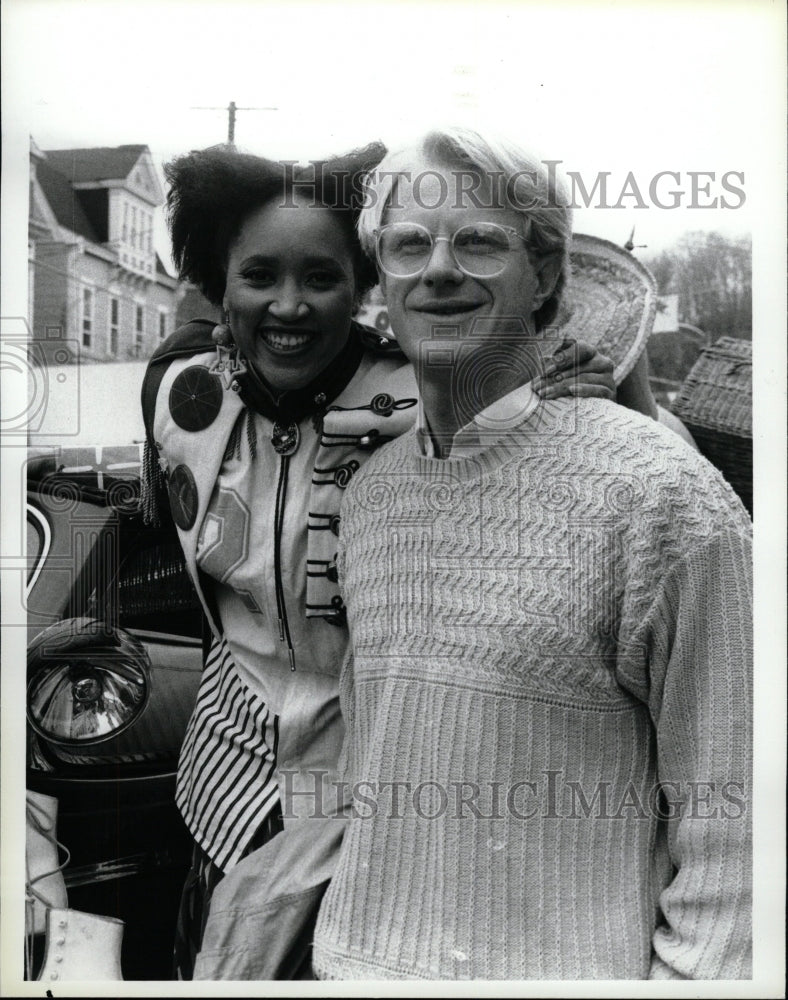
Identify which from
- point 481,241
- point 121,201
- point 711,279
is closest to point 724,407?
point 711,279

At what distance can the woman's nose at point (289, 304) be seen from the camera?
2.96 metres

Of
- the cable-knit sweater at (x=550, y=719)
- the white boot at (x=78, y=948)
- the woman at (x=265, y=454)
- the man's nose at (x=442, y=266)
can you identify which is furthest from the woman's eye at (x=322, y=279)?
the white boot at (x=78, y=948)

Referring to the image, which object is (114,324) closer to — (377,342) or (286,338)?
(286,338)

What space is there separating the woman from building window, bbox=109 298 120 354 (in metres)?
0.12

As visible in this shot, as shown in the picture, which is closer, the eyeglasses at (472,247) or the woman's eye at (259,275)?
the eyeglasses at (472,247)

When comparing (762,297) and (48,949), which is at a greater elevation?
(762,297)

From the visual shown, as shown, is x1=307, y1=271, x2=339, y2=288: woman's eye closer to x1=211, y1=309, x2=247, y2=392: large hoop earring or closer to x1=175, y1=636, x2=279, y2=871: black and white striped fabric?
x1=211, y1=309, x2=247, y2=392: large hoop earring

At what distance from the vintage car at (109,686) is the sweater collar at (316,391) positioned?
0.36 m

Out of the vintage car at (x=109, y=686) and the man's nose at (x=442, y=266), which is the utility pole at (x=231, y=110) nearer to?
the man's nose at (x=442, y=266)

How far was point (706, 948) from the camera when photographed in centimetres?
266

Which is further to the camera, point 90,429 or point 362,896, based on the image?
point 90,429

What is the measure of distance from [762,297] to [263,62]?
1.34 meters

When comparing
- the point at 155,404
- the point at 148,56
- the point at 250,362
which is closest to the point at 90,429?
the point at 155,404

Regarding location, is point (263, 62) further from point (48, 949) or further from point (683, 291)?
point (48, 949)
